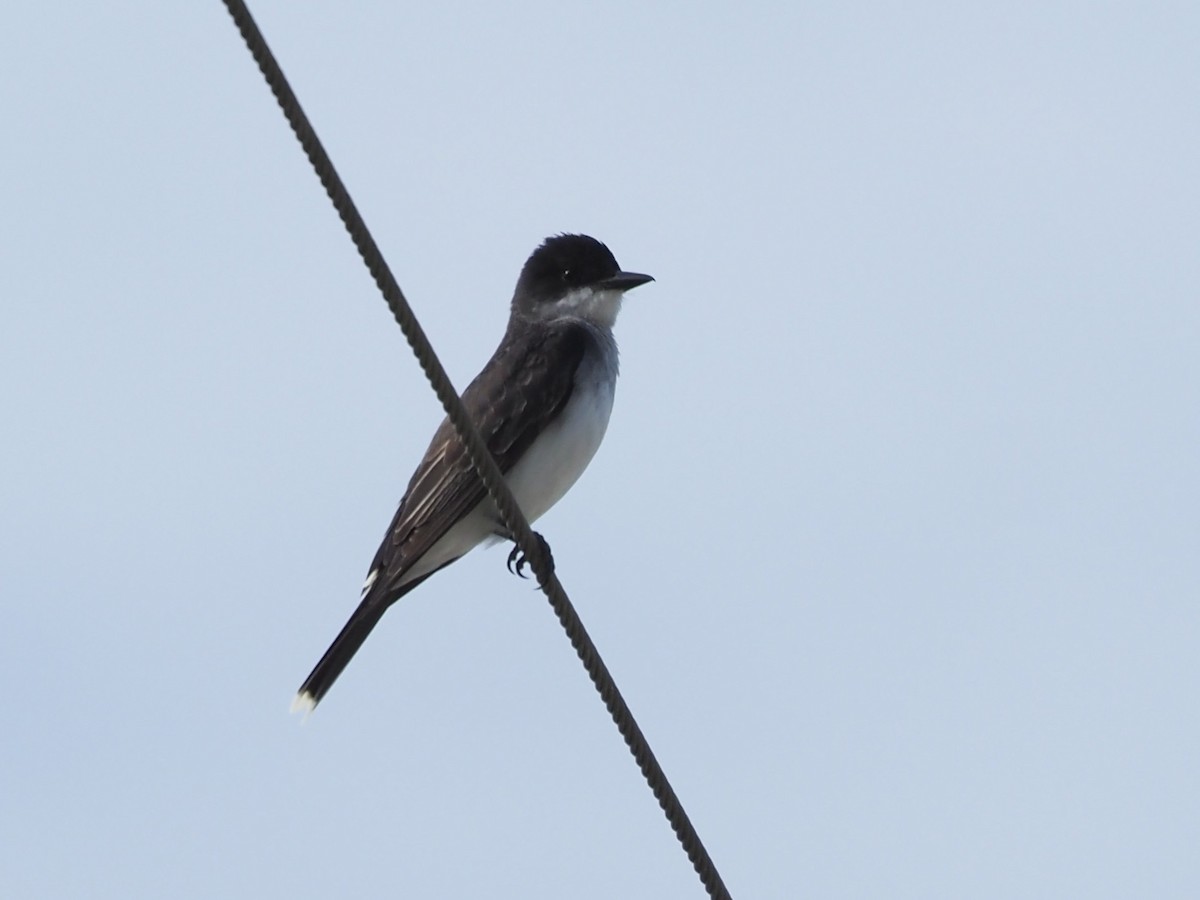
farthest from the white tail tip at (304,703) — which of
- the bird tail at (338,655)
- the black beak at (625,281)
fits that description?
the black beak at (625,281)

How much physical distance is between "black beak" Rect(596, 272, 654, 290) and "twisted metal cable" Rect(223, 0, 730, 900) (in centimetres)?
333

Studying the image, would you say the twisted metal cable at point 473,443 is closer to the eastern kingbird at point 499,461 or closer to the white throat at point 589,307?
the eastern kingbird at point 499,461

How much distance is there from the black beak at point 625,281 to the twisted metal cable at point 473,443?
3329mm

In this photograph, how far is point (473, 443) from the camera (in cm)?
542

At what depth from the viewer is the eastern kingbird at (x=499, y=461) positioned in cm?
826

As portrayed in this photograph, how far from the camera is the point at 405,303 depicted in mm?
4754

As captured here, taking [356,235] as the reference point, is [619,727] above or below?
below

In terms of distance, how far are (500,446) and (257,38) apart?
4730 millimetres

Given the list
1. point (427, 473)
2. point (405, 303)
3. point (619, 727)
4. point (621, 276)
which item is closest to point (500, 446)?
point (427, 473)

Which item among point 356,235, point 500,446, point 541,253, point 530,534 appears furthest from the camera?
point 541,253

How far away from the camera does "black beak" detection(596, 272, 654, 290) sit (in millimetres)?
9836

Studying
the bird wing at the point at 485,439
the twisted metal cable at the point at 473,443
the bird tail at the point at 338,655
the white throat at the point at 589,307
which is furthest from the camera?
the white throat at the point at 589,307

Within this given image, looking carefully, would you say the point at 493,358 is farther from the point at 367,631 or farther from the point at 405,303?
the point at 405,303

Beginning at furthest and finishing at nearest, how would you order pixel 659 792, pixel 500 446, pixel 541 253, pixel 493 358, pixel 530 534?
pixel 541 253 → pixel 493 358 → pixel 500 446 → pixel 530 534 → pixel 659 792
